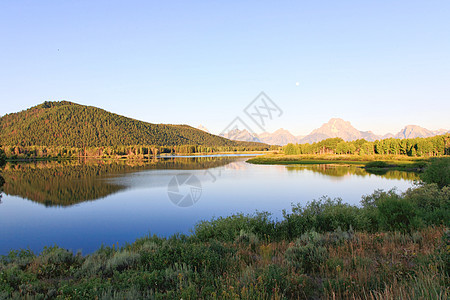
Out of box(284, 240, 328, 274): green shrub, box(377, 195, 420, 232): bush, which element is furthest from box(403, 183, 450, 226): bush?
box(284, 240, 328, 274): green shrub

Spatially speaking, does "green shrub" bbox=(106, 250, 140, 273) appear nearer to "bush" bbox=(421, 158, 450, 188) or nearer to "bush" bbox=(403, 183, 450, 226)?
"bush" bbox=(403, 183, 450, 226)

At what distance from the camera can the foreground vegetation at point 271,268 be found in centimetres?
490

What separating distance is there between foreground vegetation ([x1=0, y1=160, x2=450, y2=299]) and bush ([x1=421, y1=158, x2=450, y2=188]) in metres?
11.6

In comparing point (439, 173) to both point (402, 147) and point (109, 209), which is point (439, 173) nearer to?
point (109, 209)

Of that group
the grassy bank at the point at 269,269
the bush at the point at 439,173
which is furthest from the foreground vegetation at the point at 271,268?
the bush at the point at 439,173

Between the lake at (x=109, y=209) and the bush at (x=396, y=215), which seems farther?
the lake at (x=109, y=209)

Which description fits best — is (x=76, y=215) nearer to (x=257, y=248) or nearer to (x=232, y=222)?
(x=232, y=222)

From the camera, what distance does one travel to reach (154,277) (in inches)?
232

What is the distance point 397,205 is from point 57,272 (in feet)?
46.8

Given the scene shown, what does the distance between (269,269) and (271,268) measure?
6 cm

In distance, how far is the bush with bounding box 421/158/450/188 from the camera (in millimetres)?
21616

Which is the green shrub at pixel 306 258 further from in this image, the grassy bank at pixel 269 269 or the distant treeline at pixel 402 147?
the distant treeline at pixel 402 147

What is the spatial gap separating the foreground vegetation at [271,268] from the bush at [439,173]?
1157cm

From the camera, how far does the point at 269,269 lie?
5676 mm
